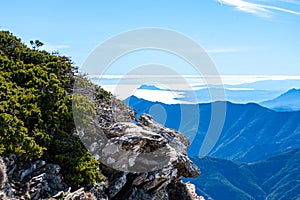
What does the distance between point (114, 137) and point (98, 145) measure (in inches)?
46.7

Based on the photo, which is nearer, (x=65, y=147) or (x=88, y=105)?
(x=65, y=147)

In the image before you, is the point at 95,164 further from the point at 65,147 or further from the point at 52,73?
the point at 52,73

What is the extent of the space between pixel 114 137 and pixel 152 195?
3.89 meters

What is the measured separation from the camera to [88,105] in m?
24.0

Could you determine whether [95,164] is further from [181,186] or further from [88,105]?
[181,186]

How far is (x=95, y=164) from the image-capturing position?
20781 millimetres

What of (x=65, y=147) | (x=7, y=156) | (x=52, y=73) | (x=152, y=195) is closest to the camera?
(x=7, y=156)

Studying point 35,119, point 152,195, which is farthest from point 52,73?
point 152,195

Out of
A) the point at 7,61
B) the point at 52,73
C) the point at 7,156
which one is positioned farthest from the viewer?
the point at 52,73

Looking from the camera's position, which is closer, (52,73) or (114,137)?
(114,137)

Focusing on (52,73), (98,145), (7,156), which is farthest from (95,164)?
(52,73)

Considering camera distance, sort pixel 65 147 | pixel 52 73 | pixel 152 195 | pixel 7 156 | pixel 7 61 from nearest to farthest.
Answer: pixel 7 156 < pixel 65 147 < pixel 152 195 < pixel 7 61 < pixel 52 73

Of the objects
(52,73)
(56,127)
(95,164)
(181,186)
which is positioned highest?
(52,73)

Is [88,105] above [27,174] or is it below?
above
